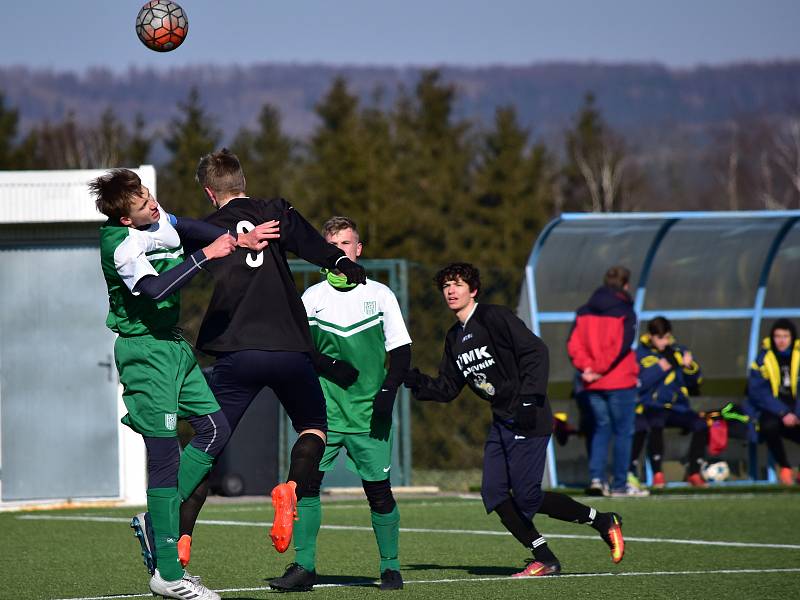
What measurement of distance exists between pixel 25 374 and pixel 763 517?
279 inches

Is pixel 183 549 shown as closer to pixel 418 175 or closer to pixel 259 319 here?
pixel 259 319

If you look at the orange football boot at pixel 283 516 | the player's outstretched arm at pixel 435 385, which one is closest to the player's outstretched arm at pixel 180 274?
the orange football boot at pixel 283 516

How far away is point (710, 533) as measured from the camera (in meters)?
9.91

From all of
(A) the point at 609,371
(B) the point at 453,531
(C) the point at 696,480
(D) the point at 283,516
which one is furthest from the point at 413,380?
(C) the point at 696,480

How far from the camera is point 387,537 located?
712cm

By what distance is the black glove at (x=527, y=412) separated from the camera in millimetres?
7500

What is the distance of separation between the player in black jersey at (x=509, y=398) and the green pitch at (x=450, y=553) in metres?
0.31

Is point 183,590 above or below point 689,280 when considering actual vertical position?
below

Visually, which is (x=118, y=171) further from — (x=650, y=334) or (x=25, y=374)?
(x=650, y=334)

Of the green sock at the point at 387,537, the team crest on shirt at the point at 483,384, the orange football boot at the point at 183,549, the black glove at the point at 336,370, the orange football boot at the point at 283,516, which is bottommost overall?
the green sock at the point at 387,537

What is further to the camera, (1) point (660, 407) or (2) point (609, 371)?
(1) point (660, 407)

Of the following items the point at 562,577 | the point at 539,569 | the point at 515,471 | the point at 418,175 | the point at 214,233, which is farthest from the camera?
the point at 418,175

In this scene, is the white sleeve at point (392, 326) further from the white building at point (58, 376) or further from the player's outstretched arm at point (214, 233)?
the white building at point (58, 376)

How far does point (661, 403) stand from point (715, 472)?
3.21 feet
